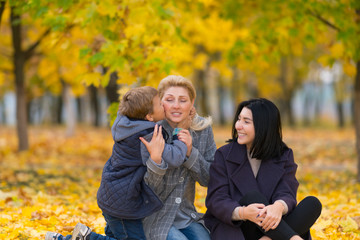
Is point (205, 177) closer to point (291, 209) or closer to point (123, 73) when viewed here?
point (291, 209)

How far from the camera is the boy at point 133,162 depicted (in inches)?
128

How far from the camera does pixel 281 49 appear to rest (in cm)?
856

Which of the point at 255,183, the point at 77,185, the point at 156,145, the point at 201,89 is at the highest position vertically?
the point at 201,89

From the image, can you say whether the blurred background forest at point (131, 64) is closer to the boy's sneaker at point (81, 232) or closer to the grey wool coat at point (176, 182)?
the boy's sneaker at point (81, 232)

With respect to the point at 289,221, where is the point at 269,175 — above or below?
above

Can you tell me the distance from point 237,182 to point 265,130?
1.53ft

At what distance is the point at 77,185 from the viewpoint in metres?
7.95

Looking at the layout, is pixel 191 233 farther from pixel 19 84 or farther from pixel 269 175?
pixel 19 84

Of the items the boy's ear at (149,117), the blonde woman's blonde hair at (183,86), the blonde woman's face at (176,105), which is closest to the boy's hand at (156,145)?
the boy's ear at (149,117)

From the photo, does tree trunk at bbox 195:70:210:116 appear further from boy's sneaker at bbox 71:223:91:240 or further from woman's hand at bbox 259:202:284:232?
woman's hand at bbox 259:202:284:232

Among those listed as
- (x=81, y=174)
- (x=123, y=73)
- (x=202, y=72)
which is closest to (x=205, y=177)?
(x=123, y=73)

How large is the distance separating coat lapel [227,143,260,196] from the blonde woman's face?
520 mm

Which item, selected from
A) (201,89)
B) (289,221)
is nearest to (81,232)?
(289,221)

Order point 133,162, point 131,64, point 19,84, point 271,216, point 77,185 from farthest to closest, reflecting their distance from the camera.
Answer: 1. point 19,84
2. point 77,185
3. point 131,64
4. point 133,162
5. point 271,216
